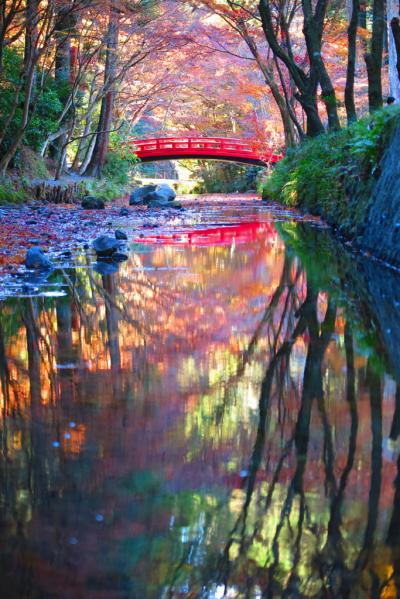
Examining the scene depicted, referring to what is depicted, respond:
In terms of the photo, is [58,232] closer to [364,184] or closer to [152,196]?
[364,184]

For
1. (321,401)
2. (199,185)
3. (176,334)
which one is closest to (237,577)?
(321,401)

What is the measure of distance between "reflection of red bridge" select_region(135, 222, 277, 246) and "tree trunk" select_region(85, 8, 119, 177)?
30.6 feet

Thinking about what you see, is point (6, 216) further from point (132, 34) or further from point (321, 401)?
point (132, 34)

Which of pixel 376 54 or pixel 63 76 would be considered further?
pixel 63 76

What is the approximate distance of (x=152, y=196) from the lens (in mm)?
21281

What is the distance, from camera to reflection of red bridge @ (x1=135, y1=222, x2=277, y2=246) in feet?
30.0

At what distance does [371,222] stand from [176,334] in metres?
4.02

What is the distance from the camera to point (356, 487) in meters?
1.90

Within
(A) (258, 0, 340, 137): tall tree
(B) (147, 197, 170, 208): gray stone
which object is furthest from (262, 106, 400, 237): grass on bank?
(B) (147, 197, 170, 208): gray stone

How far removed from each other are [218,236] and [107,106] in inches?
545

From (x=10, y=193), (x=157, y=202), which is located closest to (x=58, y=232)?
(x=10, y=193)

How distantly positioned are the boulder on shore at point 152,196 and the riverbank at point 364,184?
26.7 feet

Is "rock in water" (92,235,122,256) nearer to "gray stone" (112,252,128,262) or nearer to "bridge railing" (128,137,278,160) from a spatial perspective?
A: "gray stone" (112,252,128,262)

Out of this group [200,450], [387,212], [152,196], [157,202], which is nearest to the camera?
[200,450]
